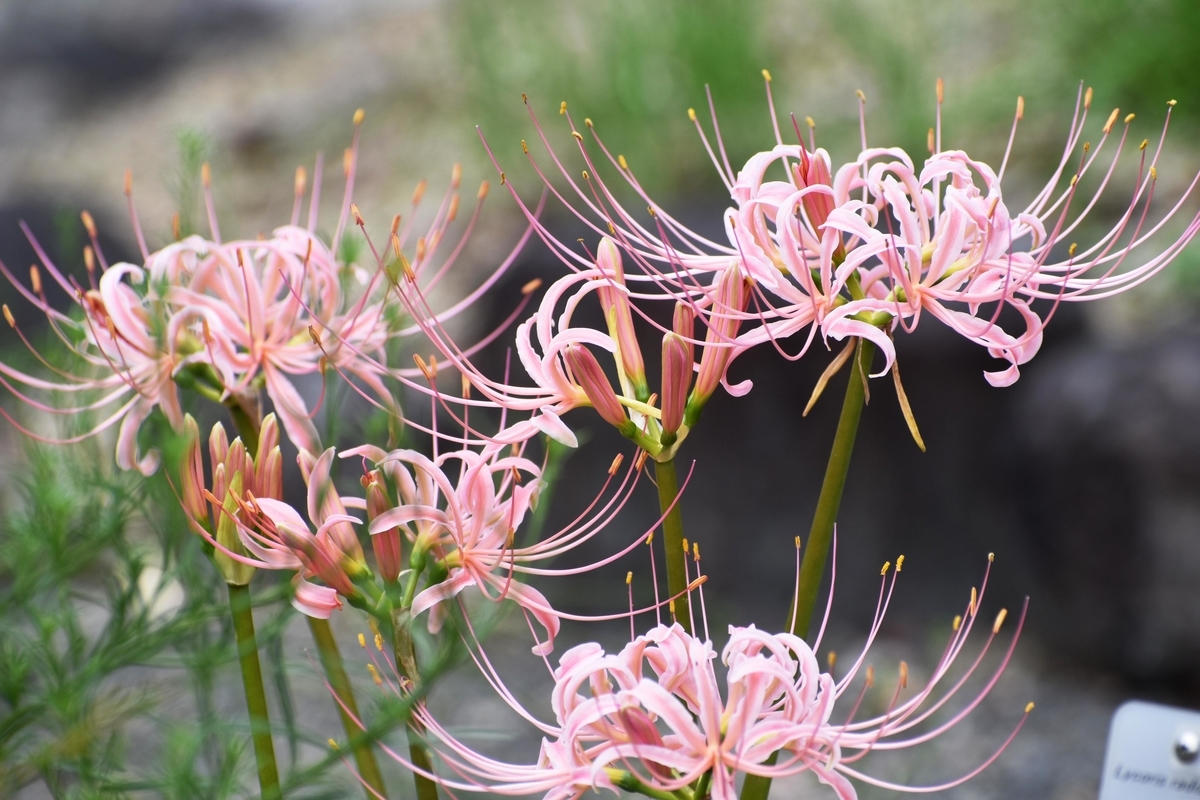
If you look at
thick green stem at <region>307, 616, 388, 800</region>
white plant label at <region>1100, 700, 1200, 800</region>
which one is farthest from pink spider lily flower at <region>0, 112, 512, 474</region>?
white plant label at <region>1100, 700, 1200, 800</region>

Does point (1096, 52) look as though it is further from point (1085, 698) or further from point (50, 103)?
point (50, 103)

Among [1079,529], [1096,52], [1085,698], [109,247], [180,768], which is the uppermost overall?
[1096,52]

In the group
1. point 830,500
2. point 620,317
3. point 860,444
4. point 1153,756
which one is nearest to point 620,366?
point 620,317

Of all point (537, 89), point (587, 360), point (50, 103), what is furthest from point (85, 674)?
point (50, 103)

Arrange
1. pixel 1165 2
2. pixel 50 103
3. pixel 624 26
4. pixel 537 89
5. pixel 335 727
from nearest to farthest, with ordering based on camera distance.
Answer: pixel 335 727, pixel 1165 2, pixel 624 26, pixel 537 89, pixel 50 103

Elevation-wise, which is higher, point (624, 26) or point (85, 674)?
point (624, 26)

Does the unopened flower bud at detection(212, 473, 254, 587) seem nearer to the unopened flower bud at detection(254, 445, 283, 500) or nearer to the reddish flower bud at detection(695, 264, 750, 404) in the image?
the unopened flower bud at detection(254, 445, 283, 500)

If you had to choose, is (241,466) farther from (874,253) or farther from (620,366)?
(874,253)

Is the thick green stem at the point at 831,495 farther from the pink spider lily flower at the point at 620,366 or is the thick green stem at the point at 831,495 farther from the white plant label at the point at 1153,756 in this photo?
the white plant label at the point at 1153,756
